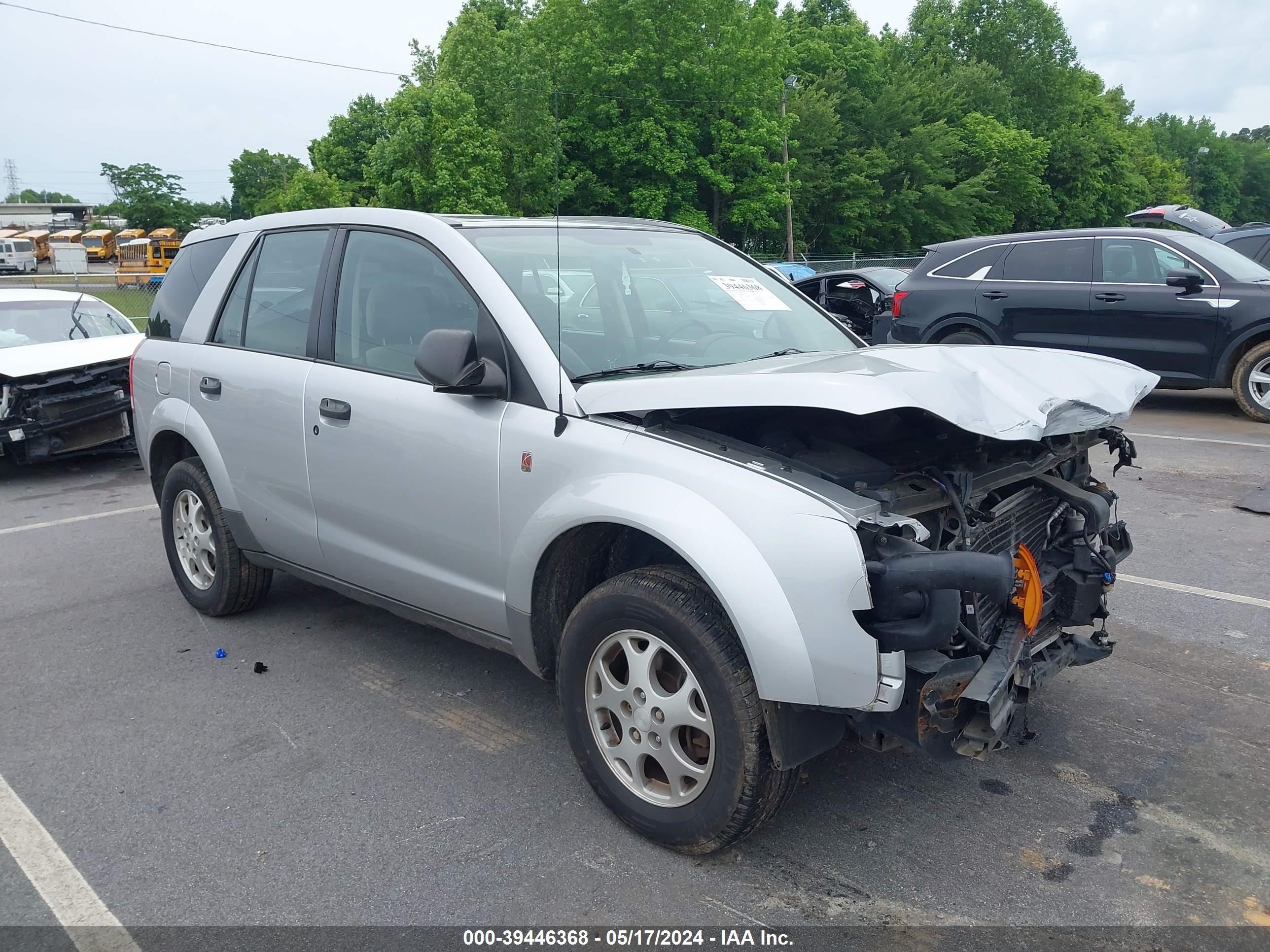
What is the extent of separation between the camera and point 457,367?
3229 mm

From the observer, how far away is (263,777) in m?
3.54

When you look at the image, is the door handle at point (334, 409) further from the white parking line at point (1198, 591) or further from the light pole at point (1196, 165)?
the light pole at point (1196, 165)

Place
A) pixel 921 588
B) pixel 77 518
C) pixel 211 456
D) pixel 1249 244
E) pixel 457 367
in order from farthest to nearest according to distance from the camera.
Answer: pixel 1249 244 < pixel 77 518 < pixel 211 456 < pixel 457 367 < pixel 921 588

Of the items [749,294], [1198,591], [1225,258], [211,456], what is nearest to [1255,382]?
[1225,258]

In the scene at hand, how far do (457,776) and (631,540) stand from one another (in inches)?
41.0

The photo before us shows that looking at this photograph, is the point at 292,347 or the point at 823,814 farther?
the point at 292,347

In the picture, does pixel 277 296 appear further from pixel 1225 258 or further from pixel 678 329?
pixel 1225 258

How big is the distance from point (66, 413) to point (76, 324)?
153 cm

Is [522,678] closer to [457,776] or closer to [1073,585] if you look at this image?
[457,776]

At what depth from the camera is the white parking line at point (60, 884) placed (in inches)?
106

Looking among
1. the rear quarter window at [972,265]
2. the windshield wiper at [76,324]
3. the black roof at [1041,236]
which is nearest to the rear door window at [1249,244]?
the black roof at [1041,236]

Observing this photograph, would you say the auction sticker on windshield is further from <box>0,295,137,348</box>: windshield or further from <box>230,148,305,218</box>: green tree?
<box>230,148,305,218</box>: green tree

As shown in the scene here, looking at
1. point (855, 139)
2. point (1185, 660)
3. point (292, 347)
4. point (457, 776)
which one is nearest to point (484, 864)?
point (457, 776)

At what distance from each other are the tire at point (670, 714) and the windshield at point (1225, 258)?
9.32 metres
